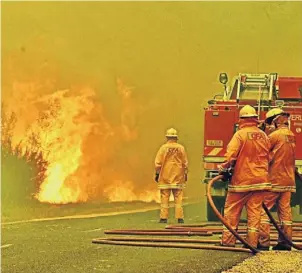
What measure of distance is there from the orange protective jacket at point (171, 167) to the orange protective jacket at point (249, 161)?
15.2ft

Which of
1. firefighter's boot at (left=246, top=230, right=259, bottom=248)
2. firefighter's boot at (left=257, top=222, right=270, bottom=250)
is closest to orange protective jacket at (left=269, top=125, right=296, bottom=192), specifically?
firefighter's boot at (left=257, top=222, right=270, bottom=250)

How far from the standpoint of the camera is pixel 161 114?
30516mm

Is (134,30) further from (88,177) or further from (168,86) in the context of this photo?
(88,177)

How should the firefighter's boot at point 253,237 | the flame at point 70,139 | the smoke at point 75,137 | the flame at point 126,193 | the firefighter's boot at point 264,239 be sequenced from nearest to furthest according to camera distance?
the firefighter's boot at point 253,237 < the firefighter's boot at point 264,239 < the flame at point 70,139 < the smoke at point 75,137 < the flame at point 126,193

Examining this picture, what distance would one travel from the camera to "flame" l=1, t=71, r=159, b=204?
2236 centimetres

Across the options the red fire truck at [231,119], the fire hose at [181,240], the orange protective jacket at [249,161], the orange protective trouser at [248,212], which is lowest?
the fire hose at [181,240]

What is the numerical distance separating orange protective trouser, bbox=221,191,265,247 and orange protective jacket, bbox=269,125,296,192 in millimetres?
463

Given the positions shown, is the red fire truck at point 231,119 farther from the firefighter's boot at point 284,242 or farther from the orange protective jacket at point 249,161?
the orange protective jacket at point 249,161

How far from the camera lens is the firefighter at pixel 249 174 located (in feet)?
31.9

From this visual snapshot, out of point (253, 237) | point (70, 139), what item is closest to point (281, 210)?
point (253, 237)

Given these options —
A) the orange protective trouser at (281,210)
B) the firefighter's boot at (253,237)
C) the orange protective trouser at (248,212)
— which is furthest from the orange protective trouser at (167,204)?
the firefighter's boot at (253,237)

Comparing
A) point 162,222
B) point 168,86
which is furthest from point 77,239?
point 168,86

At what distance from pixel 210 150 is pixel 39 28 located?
19357 mm

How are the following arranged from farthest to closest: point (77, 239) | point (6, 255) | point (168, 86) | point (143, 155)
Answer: point (168, 86) < point (143, 155) < point (77, 239) < point (6, 255)
